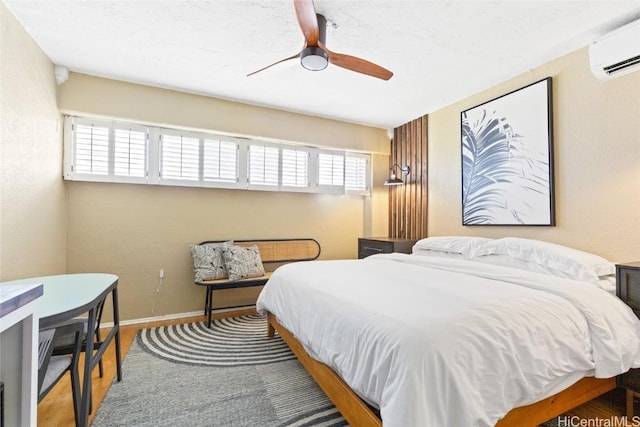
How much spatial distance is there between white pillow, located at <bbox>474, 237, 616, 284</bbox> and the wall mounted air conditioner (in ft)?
4.36

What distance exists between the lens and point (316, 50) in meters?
1.97

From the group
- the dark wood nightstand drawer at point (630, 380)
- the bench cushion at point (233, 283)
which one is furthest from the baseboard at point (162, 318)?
the dark wood nightstand drawer at point (630, 380)

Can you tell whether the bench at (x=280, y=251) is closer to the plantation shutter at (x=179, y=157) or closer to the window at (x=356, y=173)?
the plantation shutter at (x=179, y=157)

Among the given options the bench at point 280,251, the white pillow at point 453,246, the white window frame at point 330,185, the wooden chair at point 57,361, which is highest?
the white window frame at point 330,185

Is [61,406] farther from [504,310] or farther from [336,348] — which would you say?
[504,310]

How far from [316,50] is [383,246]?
8.81 feet

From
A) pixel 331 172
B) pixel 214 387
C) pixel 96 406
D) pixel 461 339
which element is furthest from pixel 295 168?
pixel 461 339

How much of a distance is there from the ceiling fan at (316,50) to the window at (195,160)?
1.98 m

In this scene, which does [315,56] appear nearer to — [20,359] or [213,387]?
[20,359]

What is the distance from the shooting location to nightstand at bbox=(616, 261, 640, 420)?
5.74 feet

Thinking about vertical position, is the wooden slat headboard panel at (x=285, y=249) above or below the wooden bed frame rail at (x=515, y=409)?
above

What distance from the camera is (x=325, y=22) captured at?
85.3 inches

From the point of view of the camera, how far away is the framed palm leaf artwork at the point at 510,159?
2.73 metres

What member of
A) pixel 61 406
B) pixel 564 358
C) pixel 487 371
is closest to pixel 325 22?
pixel 487 371
